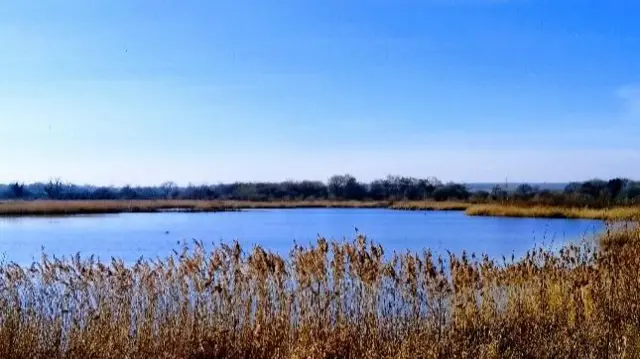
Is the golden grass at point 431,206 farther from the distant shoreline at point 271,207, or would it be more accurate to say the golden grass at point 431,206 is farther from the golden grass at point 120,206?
the golden grass at point 120,206

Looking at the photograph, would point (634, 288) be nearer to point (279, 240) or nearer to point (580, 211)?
point (279, 240)

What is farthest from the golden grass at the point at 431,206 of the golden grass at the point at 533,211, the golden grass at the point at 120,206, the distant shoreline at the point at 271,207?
the golden grass at the point at 533,211

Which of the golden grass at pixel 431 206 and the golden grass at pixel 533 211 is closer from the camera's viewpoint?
the golden grass at pixel 533 211

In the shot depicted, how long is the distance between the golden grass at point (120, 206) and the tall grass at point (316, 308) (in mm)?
37561

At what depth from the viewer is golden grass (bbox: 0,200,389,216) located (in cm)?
4362

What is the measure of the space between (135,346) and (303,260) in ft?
6.45

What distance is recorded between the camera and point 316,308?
24.4 ft

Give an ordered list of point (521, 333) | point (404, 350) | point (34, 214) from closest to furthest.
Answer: point (404, 350) < point (521, 333) < point (34, 214)

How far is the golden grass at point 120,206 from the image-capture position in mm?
43625

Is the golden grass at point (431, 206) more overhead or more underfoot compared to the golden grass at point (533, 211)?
more overhead

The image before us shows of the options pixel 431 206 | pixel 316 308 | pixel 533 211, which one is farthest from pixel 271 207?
pixel 316 308

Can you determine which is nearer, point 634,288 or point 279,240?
point 634,288

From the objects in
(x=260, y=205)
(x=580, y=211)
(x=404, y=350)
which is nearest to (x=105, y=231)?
(x=580, y=211)

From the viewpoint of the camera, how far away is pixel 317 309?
7.44 metres
